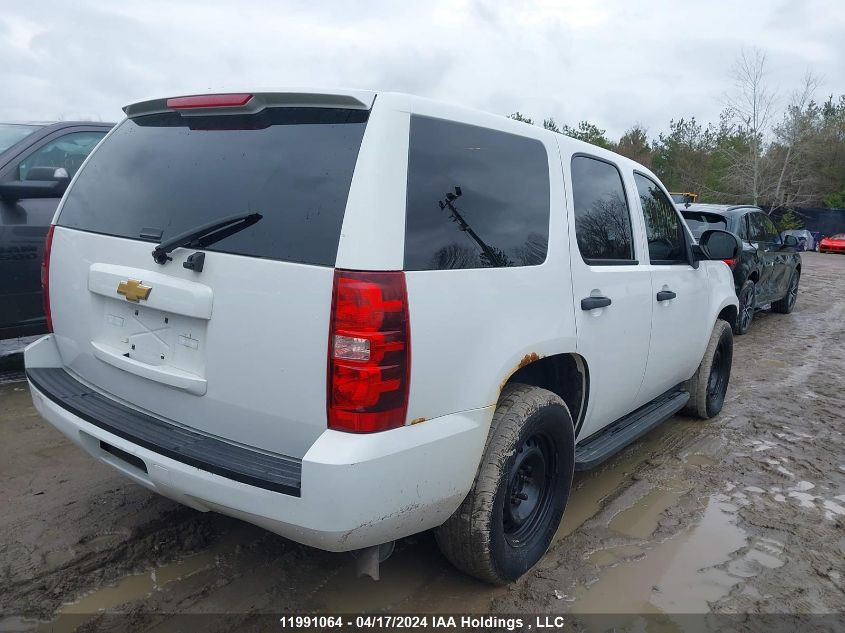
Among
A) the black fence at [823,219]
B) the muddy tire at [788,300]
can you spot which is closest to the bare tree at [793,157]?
the black fence at [823,219]

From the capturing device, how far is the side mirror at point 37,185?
14.9 feet

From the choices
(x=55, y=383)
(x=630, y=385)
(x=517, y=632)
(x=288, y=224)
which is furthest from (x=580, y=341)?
(x=55, y=383)

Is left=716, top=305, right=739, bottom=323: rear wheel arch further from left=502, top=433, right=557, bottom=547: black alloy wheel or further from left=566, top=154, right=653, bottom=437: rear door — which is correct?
left=502, top=433, right=557, bottom=547: black alloy wheel

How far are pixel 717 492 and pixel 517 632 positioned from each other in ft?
6.44

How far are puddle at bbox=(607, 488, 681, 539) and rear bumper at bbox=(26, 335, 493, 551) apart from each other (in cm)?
146

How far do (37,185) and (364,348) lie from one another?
3750mm

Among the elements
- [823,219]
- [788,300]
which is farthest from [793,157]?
[788,300]

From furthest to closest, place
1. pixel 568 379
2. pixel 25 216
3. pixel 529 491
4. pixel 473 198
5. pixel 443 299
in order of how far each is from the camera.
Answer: pixel 25 216, pixel 568 379, pixel 529 491, pixel 473 198, pixel 443 299

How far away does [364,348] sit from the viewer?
6.51 ft

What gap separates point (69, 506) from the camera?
→ 10.6 ft

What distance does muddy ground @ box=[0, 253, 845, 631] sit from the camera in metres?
2.61

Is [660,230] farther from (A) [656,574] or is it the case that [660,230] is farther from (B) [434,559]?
(B) [434,559]

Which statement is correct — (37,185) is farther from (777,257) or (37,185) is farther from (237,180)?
(777,257)

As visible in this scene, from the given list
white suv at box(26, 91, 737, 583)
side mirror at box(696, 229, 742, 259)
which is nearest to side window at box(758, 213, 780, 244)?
side mirror at box(696, 229, 742, 259)
